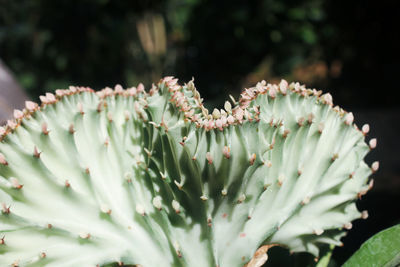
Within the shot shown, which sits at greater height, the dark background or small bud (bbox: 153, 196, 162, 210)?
the dark background

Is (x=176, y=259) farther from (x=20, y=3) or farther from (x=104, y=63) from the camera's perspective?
(x=20, y=3)

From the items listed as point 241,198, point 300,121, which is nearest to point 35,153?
point 241,198

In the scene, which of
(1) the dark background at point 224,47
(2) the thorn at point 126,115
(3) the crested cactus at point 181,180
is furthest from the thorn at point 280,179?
(1) the dark background at point 224,47

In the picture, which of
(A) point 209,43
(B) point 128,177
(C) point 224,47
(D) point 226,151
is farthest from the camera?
(A) point 209,43

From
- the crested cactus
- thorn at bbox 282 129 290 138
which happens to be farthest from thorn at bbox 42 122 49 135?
thorn at bbox 282 129 290 138

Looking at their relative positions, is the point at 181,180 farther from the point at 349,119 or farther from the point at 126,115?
the point at 349,119

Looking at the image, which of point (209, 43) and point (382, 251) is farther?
point (209, 43)

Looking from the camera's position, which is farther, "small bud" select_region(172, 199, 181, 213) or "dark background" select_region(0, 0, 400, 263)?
"dark background" select_region(0, 0, 400, 263)

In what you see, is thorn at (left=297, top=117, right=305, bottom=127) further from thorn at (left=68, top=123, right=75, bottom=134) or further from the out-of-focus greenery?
the out-of-focus greenery
